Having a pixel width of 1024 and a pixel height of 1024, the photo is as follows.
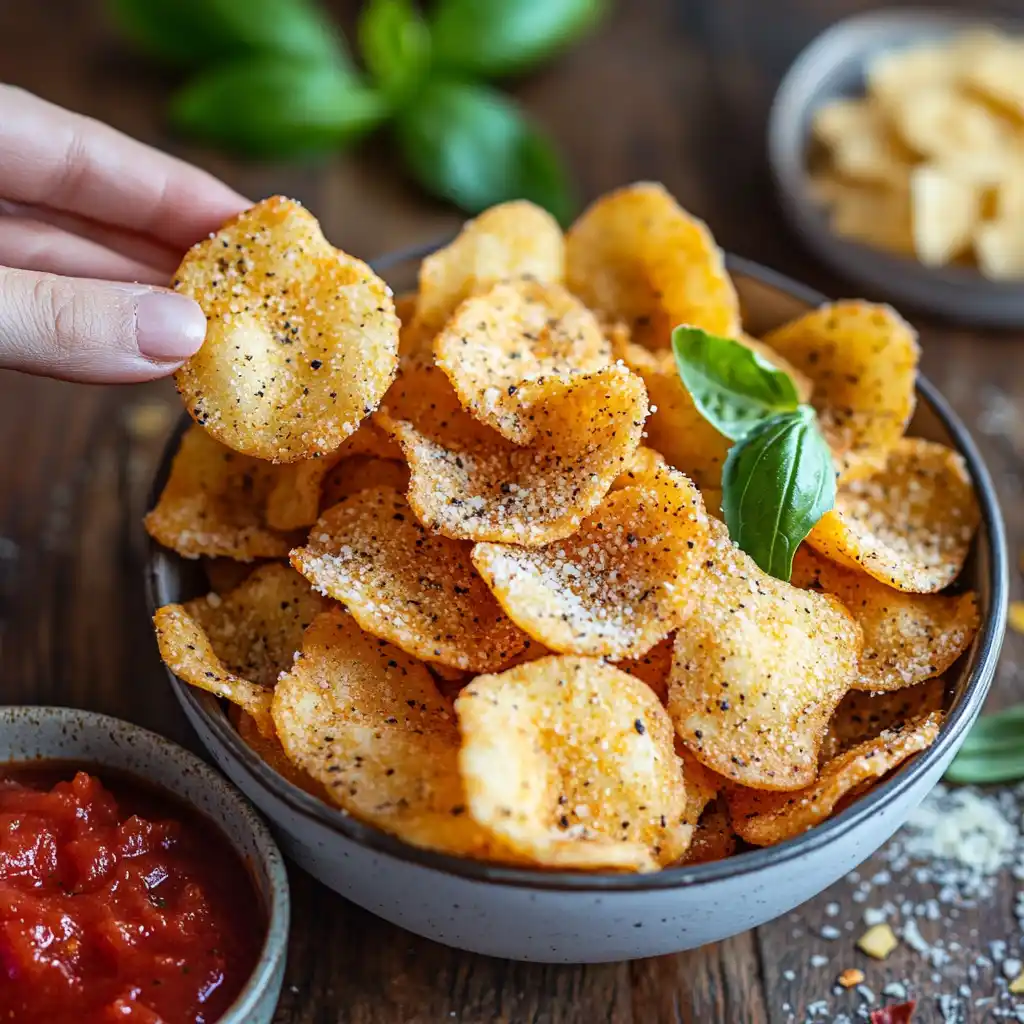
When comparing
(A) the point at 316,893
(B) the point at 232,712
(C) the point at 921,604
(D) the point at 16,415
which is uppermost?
(C) the point at 921,604

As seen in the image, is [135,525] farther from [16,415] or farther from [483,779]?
[483,779]

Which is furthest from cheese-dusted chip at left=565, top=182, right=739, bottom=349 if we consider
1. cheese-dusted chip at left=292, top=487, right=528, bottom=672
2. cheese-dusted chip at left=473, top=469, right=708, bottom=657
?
cheese-dusted chip at left=292, top=487, right=528, bottom=672

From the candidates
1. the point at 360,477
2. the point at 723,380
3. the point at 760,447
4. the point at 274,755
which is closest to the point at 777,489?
the point at 760,447

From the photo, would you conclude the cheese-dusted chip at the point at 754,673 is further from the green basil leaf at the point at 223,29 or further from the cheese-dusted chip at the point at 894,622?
the green basil leaf at the point at 223,29

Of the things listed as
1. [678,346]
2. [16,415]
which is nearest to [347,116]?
[16,415]

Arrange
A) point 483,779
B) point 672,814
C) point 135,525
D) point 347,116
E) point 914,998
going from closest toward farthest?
point 483,779
point 672,814
point 914,998
point 135,525
point 347,116

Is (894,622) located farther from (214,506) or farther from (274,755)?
(214,506)

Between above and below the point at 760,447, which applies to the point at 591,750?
below
